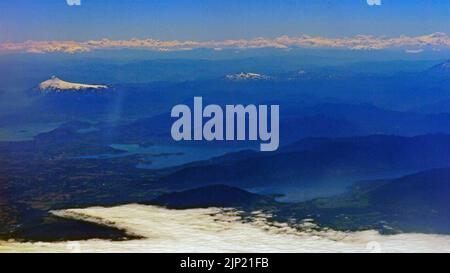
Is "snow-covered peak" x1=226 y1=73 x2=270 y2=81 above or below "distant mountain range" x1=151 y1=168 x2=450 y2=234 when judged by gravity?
above

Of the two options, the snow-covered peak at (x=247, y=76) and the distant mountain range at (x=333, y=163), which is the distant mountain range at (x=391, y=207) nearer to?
the distant mountain range at (x=333, y=163)

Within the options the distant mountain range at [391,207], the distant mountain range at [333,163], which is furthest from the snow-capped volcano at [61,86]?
the distant mountain range at [391,207]

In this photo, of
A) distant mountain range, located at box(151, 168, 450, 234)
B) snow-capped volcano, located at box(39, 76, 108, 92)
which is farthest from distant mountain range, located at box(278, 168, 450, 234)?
snow-capped volcano, located at box(39, 76, 108, 92)

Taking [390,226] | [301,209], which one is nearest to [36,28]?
[301,209]

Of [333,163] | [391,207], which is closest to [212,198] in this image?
[333,163]

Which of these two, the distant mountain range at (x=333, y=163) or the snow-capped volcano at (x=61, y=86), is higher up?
the snow-capped volcano at (x=61, y=86)

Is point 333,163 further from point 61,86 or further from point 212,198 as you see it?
point 61,86

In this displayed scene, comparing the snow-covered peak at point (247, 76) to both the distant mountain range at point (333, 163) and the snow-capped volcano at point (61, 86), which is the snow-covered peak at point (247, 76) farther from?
the snow-capped volcano at point (61, 86)

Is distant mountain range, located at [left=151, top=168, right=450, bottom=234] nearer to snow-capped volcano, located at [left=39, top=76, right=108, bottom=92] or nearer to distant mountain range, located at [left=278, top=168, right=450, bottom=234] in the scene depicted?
distant mountain range, located at [left=278, top=168, right=450, bottom=234]

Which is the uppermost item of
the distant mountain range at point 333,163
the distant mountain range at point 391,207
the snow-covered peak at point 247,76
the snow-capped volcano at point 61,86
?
the snow-covered peak at point 247,76
